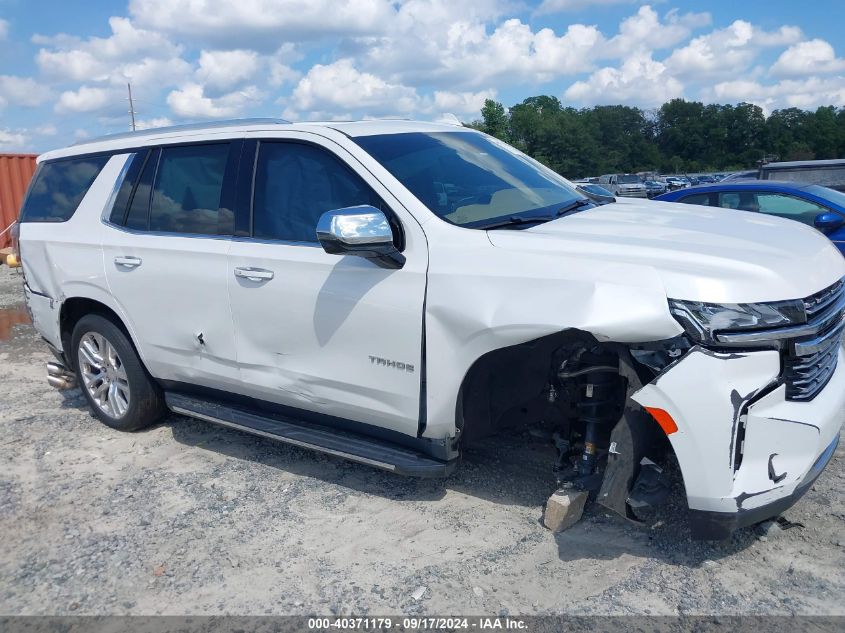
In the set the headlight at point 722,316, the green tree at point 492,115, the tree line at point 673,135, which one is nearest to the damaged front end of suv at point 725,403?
the headlight at point 722,316

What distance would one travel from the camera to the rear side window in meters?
5.16

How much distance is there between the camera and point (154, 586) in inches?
131

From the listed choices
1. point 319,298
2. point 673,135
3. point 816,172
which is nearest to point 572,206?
point 319,298

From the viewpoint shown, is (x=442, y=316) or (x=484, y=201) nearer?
(x=442, y=316)

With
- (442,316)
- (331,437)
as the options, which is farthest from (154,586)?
(442,316)

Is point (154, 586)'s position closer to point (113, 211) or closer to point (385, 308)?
point (385, 308)

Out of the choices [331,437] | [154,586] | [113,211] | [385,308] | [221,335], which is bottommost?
[154,586]

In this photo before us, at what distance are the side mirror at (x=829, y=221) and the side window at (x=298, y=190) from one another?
6.21 meters

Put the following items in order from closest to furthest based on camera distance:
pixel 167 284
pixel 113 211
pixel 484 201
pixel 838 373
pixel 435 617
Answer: pixel 435 617, pixel 838 373, pixel 484 201, pixel 167 284, pixel 113 211

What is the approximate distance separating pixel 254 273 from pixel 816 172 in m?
9.46

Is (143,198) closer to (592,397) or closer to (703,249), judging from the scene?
→ (592,397)

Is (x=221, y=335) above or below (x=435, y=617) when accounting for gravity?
above

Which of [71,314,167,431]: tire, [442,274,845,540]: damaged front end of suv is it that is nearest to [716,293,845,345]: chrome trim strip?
[442,274,845,540]: damaged front end of suv

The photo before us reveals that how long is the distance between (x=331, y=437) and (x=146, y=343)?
1.58m
